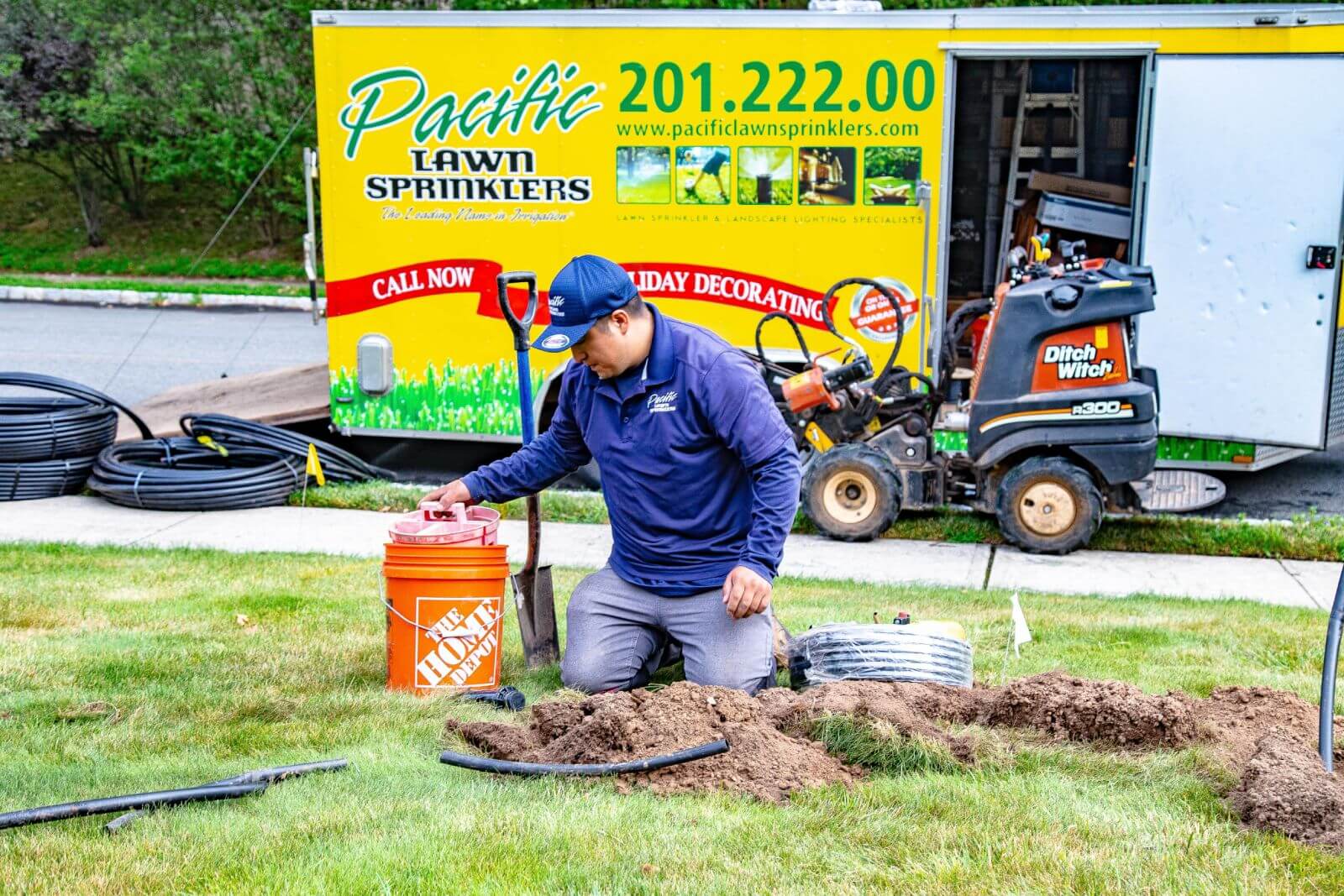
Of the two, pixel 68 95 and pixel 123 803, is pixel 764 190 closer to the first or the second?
pixel 123 803

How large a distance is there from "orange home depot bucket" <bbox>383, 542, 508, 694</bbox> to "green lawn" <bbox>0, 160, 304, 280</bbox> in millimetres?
18127

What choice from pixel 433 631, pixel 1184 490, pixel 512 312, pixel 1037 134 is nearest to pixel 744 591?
pixel 433 631

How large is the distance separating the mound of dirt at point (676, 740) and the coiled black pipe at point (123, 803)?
2.79 feet

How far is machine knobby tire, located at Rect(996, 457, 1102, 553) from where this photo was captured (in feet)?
27.9

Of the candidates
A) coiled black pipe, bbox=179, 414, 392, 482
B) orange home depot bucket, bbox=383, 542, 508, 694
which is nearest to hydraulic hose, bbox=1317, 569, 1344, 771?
orange home depot bucket, bbox=383, 542, 508, 694

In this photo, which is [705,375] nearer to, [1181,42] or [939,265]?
[939,265]

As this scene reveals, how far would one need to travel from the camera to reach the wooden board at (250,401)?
10.8 m

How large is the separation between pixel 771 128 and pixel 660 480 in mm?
4755

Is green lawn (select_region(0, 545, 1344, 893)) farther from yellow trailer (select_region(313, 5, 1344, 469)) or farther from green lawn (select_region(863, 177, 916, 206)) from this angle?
green lawn (select_region(863, 177, 916, 206))

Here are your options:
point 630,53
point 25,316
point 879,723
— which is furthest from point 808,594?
point 25,316

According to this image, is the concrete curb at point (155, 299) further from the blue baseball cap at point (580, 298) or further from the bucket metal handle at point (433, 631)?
the blue baseball cap at point (580, 298)

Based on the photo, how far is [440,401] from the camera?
33.7ft

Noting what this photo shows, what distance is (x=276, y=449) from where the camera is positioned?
391 inches

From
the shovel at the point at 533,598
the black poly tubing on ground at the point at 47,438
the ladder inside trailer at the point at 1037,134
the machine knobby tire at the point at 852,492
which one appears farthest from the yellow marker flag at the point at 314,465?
the ladder inside trailer at the point at 1037,134
